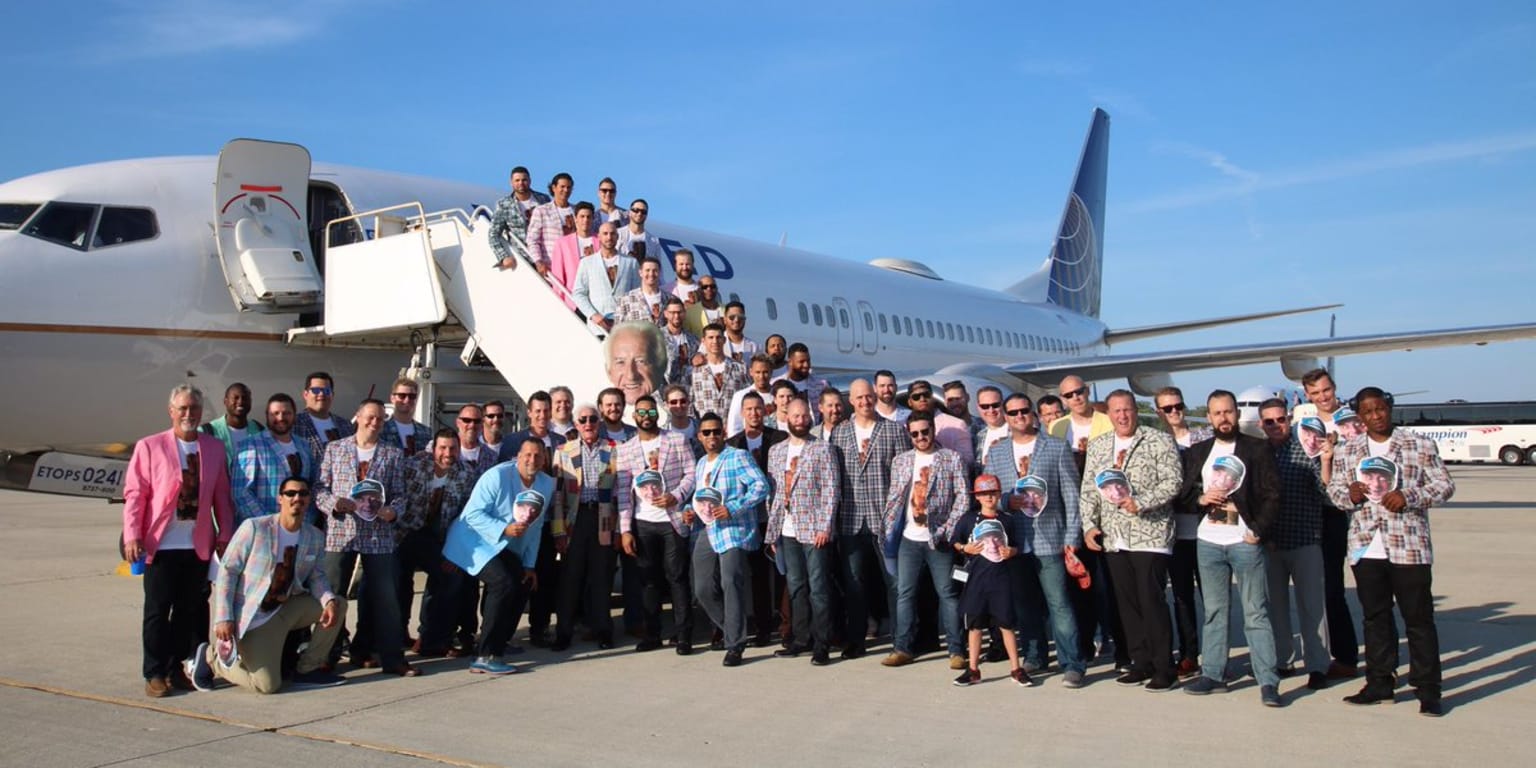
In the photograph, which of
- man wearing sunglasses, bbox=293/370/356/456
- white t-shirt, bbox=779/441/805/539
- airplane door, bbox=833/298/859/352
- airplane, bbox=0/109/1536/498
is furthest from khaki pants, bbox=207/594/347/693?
airplane door, bbox=833/298/859/352

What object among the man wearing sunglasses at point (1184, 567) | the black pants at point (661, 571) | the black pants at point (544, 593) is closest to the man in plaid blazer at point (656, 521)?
the black pants at point (661, 571)

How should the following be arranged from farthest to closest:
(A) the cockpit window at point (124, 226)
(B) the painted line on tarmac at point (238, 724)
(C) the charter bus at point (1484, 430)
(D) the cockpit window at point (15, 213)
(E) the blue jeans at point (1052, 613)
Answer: (C) the charter bus at point (1484, 430), (A) the cockpit window at point (124, 226), (D) the cockpit window at point (15, 213), (E) the blue jeans at point (1052, 613), (B) the painted line on tarmac at point (238, 724)

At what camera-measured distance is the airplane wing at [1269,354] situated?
13508 mm

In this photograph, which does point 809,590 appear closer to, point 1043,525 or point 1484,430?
point 1043,525

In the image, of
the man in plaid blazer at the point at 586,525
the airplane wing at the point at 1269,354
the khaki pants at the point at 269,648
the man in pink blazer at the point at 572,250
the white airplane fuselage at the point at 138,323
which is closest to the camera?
the khaki pants at the point at 269,648

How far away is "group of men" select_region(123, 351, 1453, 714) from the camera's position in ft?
17.7

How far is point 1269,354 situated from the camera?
1494 centimetres

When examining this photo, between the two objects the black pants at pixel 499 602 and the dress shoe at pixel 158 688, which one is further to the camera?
the black pants at pixel 499 602

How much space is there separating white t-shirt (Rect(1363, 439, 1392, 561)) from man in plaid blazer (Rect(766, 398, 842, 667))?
2598 mm

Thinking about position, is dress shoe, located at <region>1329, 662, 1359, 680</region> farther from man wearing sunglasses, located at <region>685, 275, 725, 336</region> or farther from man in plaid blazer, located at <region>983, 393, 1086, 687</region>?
man wearing sunglasses, located at <region>685, 275, 725, 336</region>

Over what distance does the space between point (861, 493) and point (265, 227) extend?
5698 millimetres

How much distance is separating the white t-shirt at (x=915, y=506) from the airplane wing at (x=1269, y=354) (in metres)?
9.82

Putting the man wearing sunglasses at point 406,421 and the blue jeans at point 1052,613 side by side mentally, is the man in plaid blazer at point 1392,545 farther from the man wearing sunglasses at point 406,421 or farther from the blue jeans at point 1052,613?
the man wearing sunglasses at point 406,421

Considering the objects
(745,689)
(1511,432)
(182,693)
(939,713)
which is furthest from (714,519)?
(1511,432)
